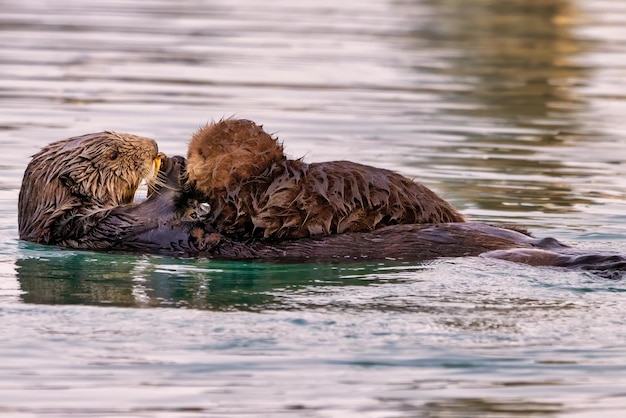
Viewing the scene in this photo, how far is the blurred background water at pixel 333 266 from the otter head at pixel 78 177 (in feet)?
0.62

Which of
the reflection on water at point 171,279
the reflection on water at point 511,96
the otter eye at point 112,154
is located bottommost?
the reflection on water at point 171,279

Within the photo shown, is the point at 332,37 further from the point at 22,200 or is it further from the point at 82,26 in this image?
the point at 22,200

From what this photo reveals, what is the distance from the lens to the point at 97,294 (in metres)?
5.63

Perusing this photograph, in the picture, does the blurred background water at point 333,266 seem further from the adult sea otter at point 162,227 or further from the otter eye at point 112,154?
the otter eye at point 112,154

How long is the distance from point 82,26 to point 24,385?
484 inches

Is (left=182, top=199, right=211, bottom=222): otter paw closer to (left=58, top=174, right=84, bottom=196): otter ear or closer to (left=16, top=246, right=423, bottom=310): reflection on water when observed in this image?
(left=16, top=246, right=423, bottom=310): reflection on water

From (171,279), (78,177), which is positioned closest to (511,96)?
(78,177)

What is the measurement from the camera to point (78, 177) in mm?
6625

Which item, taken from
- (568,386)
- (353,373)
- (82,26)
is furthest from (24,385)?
(82,26)

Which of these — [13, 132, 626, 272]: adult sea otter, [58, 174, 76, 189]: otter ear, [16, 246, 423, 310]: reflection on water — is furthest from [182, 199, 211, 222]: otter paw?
[58, 174, 76, 189]: otter ear

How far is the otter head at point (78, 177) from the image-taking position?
6.60m

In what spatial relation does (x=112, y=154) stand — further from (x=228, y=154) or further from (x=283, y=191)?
(x=283, y=191)

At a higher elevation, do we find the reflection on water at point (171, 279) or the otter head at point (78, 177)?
the otter head at point (78, 177)

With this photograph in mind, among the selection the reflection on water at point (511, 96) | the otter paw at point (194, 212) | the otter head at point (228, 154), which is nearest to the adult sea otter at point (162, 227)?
the otter paw at point (194, 212)
